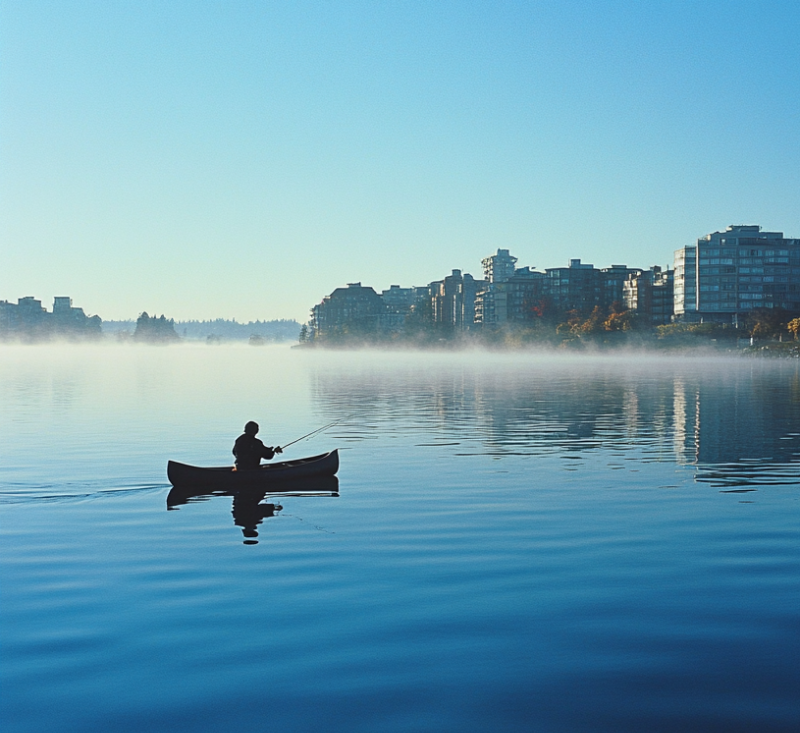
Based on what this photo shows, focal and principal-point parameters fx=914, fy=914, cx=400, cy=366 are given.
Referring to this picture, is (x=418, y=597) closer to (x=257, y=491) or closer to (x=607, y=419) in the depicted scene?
(x=257, y=491)

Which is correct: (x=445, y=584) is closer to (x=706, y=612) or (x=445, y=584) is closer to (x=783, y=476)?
(x=706, y=612)

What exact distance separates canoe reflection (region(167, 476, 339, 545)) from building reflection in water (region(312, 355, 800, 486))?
1050 cm

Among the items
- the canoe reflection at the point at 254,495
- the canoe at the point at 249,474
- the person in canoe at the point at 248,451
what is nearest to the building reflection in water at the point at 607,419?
the canoe at the point at 249,474

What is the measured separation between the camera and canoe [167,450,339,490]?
2841 cm

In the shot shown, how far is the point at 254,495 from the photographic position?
93.4 feet

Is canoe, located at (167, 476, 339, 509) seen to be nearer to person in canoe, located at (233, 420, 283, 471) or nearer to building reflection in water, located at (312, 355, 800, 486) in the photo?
person in canoe, located at (233, 420, 283, 471)

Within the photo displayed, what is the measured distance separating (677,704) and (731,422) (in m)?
43.6

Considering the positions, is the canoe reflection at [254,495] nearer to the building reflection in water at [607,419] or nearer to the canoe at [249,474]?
the canoe at [249,474]

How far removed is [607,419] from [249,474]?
30.5 m

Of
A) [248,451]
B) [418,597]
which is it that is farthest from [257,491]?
[418,597]

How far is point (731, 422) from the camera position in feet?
170

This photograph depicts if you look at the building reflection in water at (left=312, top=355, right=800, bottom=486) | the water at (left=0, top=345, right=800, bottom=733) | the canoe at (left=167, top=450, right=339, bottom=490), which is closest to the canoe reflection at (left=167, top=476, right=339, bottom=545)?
the canoe at (left=167, top=450, right=339, bottom=490)

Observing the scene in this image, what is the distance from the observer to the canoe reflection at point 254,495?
81.4 feet

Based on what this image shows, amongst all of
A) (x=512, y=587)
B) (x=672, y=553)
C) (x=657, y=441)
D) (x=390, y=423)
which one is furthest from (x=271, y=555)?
(x=390, y=423)
